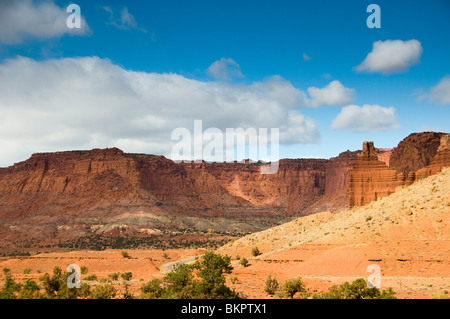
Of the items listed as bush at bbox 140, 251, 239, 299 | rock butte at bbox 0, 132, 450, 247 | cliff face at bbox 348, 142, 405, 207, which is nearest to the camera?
bush at bbox 140, 251, 239, 299

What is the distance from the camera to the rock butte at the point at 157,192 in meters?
99.6

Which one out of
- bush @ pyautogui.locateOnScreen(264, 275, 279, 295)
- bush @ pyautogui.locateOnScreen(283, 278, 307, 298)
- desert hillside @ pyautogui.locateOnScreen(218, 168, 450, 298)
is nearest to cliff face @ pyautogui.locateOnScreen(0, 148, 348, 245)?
desert hillside @ pyautogui.locateOnScreen(218, 168, 450, 298)

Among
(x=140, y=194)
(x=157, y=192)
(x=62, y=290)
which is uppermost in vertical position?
(x=157, y=192)

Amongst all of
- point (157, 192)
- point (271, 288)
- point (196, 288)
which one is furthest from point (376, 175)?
point (157, 192)

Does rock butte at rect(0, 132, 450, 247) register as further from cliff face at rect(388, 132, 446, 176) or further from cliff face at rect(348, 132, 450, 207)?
cliff face at rect(348, 132, 450, 207)

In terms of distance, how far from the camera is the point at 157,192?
13325cm

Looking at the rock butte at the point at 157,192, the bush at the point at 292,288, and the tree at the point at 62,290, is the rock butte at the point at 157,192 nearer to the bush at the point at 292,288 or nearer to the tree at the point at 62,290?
the bush at the point at 292,288

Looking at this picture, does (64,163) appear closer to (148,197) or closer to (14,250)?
(148,197)

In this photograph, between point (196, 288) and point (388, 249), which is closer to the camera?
point (196, 288)

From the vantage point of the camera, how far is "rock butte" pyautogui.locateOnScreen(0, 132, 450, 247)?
327 feet

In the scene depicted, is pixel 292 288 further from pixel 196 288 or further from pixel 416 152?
pixel 416 152
